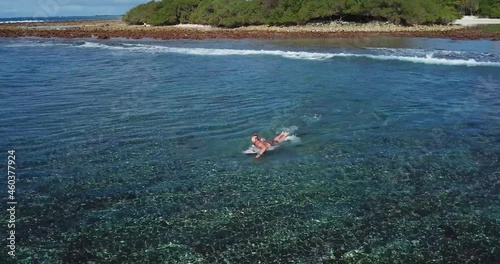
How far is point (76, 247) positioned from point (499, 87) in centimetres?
2670

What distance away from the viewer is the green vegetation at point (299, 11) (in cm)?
7300

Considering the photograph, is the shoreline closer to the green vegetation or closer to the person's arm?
the green vegetation

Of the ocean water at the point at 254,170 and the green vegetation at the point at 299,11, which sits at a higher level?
the green vegetation at the point at 299,11

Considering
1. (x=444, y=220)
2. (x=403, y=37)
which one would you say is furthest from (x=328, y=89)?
(x=403, y=37)

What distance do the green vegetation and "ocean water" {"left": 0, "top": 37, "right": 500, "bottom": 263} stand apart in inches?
1848

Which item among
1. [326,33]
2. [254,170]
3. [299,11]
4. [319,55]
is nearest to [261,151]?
[254,170]

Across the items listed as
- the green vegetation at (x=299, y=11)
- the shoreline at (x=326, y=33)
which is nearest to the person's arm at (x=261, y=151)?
the shoreline at (x=326, y=33)

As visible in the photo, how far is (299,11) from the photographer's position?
262 ft

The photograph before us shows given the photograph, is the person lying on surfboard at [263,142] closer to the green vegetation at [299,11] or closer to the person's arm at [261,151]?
the person's arm at [261,151]

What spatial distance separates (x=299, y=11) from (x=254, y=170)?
7053cm

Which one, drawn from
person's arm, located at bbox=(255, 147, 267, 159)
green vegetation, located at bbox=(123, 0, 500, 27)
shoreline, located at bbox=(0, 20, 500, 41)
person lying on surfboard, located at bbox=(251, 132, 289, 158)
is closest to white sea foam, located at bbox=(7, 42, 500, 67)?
shoreline, located at bbox=(0, 20, 500, 41)

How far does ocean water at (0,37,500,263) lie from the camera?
10.1 meters

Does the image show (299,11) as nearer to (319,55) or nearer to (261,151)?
(319,55)

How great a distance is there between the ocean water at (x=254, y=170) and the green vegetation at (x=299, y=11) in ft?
154
